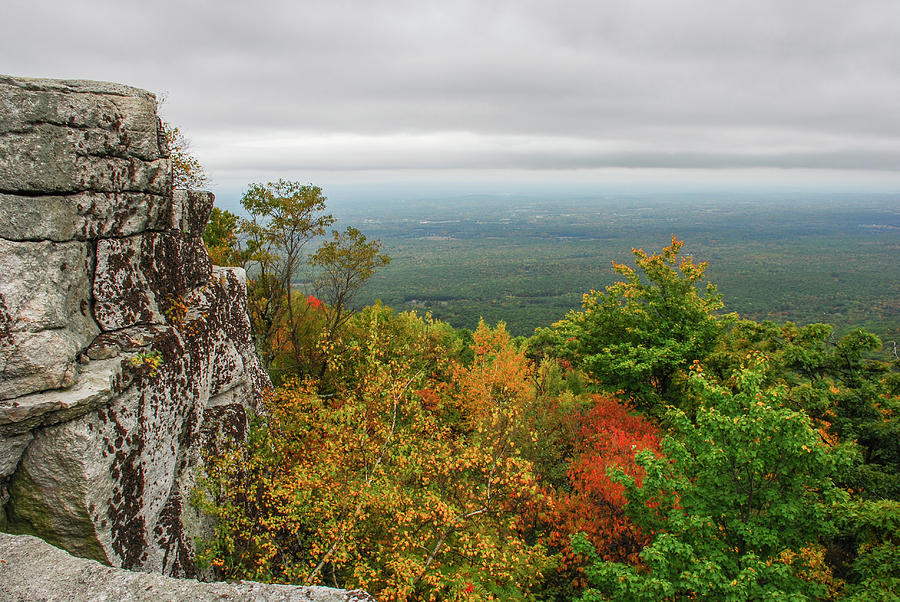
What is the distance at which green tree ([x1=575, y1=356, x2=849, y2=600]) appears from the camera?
920cm

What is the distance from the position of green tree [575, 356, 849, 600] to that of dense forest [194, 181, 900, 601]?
→ 5 cm

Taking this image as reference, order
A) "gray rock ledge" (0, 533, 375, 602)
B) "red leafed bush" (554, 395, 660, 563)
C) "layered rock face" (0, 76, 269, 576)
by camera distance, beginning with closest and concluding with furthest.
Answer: "gray rock ledge" (0, 533, 375, 602) < "layered rock face" (0, 76, 269, 576) < "red leafed bush" (554, 395, 660, 563)

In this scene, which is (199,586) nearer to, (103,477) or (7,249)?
(103,477)

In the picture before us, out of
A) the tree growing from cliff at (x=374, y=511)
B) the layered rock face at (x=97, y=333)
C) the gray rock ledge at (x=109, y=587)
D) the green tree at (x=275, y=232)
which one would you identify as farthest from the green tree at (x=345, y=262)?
the gray rock ledge at (x=109, y=587)

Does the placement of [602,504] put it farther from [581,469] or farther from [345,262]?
[345,262]

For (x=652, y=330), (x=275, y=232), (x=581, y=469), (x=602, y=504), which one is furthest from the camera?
(x=652, y=330)

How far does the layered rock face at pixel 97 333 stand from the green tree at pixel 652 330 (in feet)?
51.8

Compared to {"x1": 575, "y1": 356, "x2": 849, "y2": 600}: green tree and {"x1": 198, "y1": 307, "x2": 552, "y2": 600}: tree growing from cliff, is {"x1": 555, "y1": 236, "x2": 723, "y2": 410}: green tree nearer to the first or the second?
{"x1": 575, "y1": 356, "x2": 849, "y2": 600}: green tree

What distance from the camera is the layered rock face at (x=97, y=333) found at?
7.61 metres

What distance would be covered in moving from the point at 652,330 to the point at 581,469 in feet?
26.2

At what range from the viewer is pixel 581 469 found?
15789mm

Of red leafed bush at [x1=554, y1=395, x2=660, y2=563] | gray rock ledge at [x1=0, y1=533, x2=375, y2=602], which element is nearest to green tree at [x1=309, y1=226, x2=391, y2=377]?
red leafed bush at [x1=554, y1=395, x2=660, y2=563]

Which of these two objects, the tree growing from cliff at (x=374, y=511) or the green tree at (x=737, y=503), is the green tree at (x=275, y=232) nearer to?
the tree growing from cliff at (x=374, y=511)

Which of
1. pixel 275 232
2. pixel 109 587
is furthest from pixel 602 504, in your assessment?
pixel 275 232
